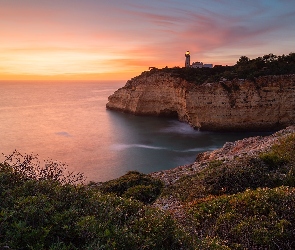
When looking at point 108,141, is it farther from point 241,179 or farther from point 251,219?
point 251,219

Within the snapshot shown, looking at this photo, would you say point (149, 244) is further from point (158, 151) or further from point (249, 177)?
point (158, 151)

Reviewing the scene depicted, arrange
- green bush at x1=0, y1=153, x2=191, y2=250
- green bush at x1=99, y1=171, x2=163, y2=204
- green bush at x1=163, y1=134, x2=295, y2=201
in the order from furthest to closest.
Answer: green bush at x1=99, y1=171, x2=163, y2=204 → green bush at x1=163, y1=134, x2=295, y2=201 → green bush at x1=0, y1=153, x2=191, y2=250

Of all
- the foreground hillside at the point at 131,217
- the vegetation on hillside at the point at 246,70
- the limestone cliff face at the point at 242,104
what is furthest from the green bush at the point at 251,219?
the vegetation on hillside at the point at 246,70

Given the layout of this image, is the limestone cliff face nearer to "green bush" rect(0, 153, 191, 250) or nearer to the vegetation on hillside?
the vegetation on hillside

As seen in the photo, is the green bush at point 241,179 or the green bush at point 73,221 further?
the green bush at point 241,179

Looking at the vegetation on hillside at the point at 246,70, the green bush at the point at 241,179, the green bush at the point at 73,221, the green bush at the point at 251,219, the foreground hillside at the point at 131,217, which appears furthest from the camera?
the vegetation on hillside at the point at 246,70

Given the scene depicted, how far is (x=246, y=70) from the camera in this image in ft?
116

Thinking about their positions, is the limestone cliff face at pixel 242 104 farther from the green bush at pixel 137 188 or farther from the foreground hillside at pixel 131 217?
the foreground hillside at pixel 131 217

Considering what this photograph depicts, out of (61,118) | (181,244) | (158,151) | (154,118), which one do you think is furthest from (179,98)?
(181,244)

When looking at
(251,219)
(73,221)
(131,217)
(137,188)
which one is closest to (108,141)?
(137,188)

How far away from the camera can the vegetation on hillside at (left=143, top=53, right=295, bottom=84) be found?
111ft

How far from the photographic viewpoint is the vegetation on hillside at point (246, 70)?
1336 inches

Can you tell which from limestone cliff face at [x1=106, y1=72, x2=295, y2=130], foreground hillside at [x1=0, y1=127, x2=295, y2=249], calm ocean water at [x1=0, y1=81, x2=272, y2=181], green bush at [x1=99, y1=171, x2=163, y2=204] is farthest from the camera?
limestone cliff face at [x1=106, y1=72, x2=295, y2=130]

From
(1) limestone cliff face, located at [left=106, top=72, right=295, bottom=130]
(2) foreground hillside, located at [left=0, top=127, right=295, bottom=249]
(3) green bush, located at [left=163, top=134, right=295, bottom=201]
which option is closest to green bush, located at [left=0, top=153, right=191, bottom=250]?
(2) foreground hillside, located at [left=0, top=127, right=295, bottom=249]
